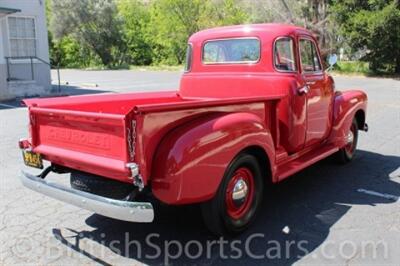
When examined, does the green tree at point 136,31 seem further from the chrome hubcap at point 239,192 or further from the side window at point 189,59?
the chrome hubcap at point 239,192

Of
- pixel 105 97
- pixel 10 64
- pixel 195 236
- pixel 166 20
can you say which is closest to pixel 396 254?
pixel 195 236

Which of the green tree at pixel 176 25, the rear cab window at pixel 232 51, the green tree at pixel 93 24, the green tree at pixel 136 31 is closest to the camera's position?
the rear cab window at pixel 232 51

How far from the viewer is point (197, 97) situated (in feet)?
18.0

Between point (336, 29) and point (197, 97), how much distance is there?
22521 mm

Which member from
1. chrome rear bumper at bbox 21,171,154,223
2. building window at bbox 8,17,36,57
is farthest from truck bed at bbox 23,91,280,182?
building window at bbox 8,17,36,57

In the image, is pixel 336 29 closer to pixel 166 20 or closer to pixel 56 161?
pixel 166 20

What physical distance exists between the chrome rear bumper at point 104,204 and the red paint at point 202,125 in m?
0.19

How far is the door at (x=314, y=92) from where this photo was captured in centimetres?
515

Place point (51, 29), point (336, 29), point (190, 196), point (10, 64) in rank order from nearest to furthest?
1. point (190, 196)
2. point (10, 64)
3. point (336, 29)
4. point (51, 29)

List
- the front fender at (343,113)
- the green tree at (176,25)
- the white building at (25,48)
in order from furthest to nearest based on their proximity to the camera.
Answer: the green tree at (176,25) → the white building at (25,48) → the front fender at (343,113)

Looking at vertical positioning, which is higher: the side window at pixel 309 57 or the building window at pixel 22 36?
the building window at pixel 22 36

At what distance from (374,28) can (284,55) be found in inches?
741

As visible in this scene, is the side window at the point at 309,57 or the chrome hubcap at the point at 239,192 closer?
the chrome hubcap at the point at 239,192

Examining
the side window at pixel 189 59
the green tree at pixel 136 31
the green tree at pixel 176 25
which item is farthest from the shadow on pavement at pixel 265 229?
the green tree at pixel 136 31
